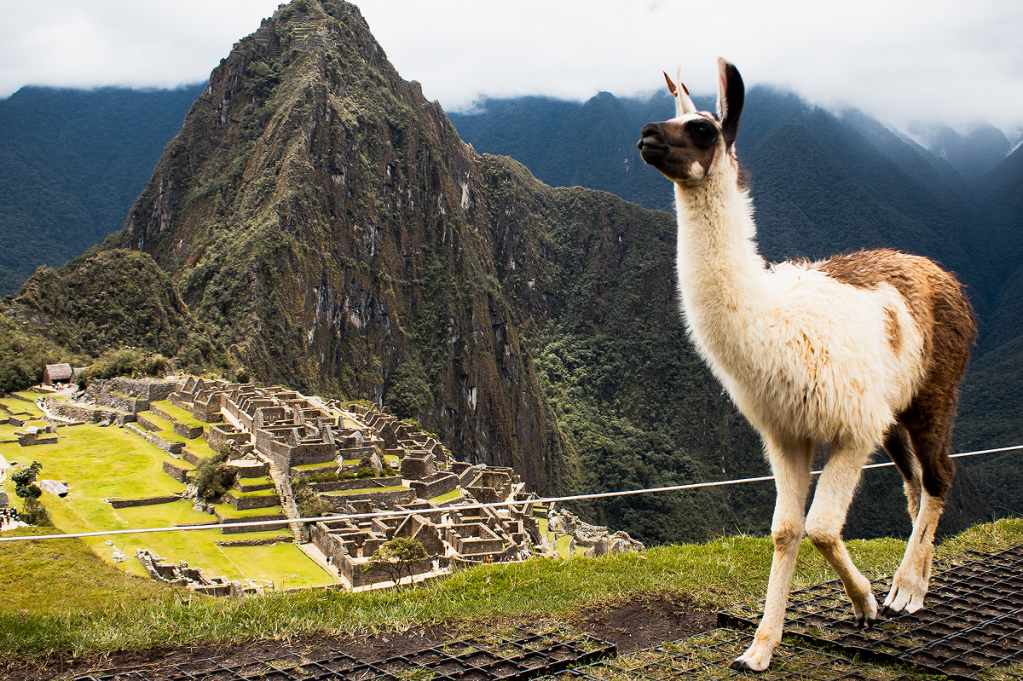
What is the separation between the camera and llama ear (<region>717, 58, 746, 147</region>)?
2223 millimetres

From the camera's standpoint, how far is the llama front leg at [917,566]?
2738 mm

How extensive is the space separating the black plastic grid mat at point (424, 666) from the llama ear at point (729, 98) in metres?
1.80

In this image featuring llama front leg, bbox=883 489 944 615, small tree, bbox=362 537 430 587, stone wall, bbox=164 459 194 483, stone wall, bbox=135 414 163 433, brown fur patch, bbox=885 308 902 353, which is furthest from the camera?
stone wall, bbox=135 414 163 433

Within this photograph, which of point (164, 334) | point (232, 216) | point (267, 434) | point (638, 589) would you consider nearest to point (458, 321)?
point (232, 216)

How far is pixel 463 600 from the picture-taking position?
3.13m

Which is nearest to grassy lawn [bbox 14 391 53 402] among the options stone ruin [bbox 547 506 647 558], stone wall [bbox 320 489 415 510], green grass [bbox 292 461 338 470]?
green grass [bbox 292 461 338 470]

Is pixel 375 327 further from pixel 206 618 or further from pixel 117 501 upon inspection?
pixel 206 618

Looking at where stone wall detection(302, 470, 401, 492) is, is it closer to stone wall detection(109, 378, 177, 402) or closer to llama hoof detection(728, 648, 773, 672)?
stone wall detection(109, 378, 177, 402)

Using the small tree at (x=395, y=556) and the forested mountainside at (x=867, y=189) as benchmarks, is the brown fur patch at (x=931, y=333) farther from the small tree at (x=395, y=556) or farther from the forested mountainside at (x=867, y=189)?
the forested mountainside at (x=867, y=189)

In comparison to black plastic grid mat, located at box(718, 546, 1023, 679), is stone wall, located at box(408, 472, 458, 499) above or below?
below

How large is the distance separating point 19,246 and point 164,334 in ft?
157

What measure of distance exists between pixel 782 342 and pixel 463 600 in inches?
70.6

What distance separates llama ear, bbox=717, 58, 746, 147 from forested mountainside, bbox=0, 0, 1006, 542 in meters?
43.6

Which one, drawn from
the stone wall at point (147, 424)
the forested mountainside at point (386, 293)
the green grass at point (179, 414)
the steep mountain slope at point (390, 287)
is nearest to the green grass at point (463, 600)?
the green grass at point (179, 414)
